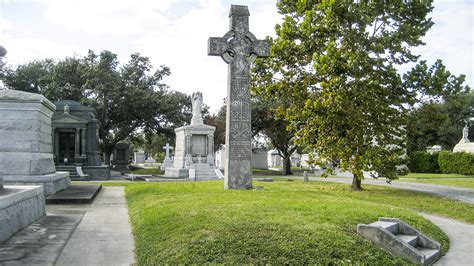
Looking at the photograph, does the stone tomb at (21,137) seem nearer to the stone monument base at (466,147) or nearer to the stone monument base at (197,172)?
the stone monument base at (197,172)

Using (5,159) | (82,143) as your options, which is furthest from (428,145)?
(5,159)

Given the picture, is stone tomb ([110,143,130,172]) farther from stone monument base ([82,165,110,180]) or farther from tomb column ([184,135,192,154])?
tomb column ([184,135,192,154])

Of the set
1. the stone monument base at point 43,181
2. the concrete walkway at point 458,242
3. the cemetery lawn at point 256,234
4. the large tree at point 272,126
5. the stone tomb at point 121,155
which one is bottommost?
the concrete walkway at point 458,242

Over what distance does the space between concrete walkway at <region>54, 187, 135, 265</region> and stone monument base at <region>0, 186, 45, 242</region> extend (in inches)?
32.0

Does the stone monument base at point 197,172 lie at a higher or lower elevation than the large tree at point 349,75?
lower

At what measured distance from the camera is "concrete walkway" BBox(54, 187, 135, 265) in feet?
18.9

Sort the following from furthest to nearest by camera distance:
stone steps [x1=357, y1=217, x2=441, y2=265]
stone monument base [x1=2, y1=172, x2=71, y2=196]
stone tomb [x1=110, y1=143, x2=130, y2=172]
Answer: stone tomb [x1=110, y1=143, x2=130, y2=172]
stone monument base [x1=2, y1=172, x2=71, y2=196]
stone steps [x1=357, y1=217, x2=441, y2=265]

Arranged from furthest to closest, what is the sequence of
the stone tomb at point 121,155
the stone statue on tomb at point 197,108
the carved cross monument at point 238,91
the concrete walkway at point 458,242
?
the stone tomb at point 121,155 → the stone statue on tomb at point 197,108 → the carved cross monument at point 238,91 → the concrete walkway at point 458,242

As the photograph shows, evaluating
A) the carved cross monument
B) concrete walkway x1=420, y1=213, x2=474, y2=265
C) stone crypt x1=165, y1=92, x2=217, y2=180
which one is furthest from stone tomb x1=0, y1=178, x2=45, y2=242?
stone crypt x1=165, y1=92, x2=217, y2=180

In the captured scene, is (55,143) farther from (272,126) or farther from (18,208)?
(18,208)

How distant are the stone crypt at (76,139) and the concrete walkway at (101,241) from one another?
64.8ft

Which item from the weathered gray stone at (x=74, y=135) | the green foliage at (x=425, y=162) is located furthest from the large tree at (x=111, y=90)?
the green foliage at (x=425, y=162)

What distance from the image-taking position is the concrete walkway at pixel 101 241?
5746 millimetres

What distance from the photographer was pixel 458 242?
7531mm
